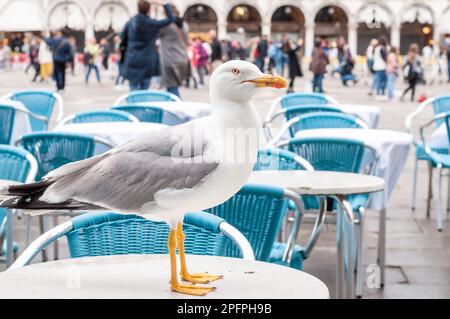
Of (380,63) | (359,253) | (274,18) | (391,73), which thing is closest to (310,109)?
(359,253)

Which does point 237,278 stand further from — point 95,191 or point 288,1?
point 288,1

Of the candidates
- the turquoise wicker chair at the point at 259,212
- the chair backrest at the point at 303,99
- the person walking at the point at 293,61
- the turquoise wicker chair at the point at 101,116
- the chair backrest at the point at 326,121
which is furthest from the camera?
the person walking at the point at 293,61

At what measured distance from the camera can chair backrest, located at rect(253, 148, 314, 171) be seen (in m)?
4.29

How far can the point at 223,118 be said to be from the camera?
168 cm

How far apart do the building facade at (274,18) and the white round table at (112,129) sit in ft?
153

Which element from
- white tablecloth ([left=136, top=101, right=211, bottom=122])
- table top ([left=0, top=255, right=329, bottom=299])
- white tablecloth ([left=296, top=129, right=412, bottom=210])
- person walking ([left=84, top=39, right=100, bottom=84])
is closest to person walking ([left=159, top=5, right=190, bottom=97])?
white tablecloth ([left=136, top=101, right=211, bottom=122])

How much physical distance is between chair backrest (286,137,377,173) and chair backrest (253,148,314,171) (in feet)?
1.26

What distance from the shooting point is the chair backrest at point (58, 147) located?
468cm

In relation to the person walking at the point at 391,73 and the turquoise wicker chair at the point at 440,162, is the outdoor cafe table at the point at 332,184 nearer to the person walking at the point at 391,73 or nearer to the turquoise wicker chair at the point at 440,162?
the turquoise wicker chair at the point at 440,162

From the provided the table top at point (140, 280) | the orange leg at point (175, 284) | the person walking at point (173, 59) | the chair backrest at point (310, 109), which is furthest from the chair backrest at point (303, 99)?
the orange leg at point (175, 284)

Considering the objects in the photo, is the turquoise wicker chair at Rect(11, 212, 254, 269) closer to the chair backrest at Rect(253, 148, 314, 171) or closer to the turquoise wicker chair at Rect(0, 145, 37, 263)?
the turquoise wicker chair at Rect(0, 145, 37, 263)

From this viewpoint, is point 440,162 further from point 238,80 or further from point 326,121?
point 238,80

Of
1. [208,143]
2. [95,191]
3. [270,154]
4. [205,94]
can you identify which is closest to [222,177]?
[208,143]

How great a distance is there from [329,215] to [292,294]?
3065 mm
